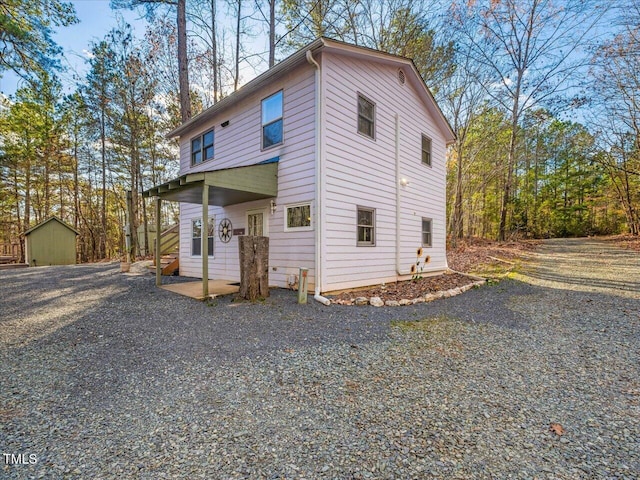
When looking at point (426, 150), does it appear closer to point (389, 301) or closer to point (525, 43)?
point (389, 301)

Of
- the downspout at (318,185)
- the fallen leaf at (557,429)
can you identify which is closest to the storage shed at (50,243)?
the downspout at (318,185)

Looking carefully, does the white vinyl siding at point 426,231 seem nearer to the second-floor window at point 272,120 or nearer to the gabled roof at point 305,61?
the gabled roof at point 305,61

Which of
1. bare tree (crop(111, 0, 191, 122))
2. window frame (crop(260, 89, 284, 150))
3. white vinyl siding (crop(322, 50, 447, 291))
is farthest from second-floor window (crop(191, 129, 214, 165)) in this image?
white vinyl siding (crop(322, 50, 447, 291))

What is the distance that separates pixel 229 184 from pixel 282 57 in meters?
9.89

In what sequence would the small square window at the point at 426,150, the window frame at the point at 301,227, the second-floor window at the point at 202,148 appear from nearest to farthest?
the window frame at the point at 301,227 → the second-floor window at the point at 202,148 → the small square window at the point at 426,150

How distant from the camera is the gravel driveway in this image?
1644mm

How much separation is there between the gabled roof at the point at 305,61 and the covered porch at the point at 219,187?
200 cm

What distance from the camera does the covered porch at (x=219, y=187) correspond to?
576cm

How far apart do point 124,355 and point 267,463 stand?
7.90 ft

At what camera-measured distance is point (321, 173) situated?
615cm

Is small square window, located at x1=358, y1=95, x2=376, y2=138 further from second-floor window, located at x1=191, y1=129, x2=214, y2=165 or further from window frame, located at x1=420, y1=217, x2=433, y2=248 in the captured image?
second-floor window, located at x1=191, y1=129, x2=214, y2=165

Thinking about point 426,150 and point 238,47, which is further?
point 238,47

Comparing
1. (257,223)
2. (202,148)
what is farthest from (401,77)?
(202,148)

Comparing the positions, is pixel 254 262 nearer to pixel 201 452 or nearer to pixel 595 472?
pixel 201 452
